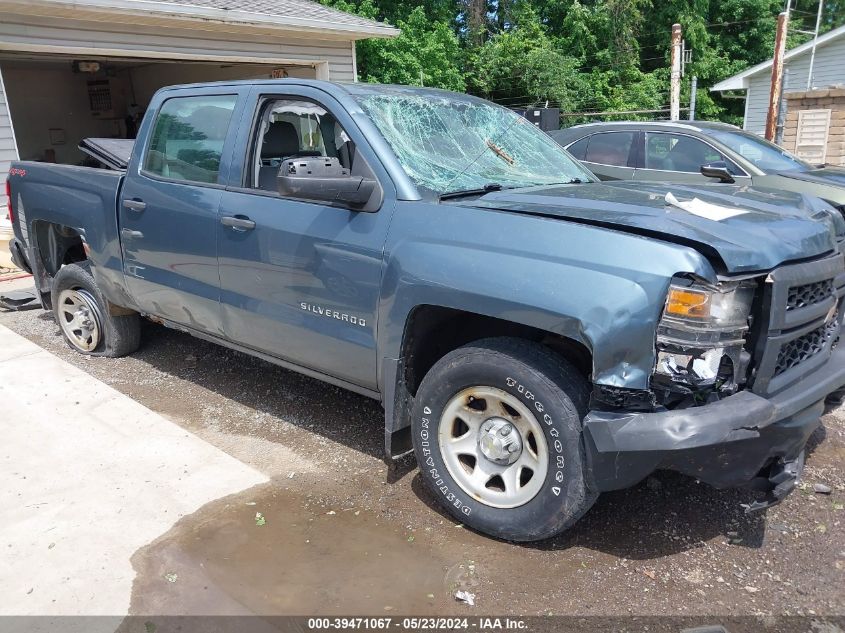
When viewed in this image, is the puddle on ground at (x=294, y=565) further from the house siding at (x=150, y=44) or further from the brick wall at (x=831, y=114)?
the brick wall at (x=831, y=114)

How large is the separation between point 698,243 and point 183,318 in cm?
323

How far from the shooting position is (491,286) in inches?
110

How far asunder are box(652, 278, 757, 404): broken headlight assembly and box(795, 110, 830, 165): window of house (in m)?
14.6

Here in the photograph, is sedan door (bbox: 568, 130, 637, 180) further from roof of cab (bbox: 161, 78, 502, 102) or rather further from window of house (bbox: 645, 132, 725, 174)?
roof of cab (bbox: 161, 78, 502, 102)

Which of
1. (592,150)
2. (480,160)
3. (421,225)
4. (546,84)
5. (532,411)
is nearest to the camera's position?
(532,411)

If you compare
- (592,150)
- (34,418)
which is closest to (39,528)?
(34,418)

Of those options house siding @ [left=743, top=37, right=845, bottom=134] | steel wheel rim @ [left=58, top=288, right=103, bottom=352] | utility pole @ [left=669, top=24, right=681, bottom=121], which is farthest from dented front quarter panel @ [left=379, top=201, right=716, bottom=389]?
house siding @ [left=743, top=37, right=845, bottom=134]

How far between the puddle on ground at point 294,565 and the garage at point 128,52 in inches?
331

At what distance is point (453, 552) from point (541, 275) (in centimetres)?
130

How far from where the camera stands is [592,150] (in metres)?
8.45

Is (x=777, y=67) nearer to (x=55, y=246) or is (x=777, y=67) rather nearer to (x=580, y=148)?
(x=580, y=148)

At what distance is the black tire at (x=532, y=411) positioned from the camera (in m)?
2.76

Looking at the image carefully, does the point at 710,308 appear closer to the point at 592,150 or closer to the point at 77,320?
the point at 77,320

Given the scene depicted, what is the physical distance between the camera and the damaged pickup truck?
8.39 feet
